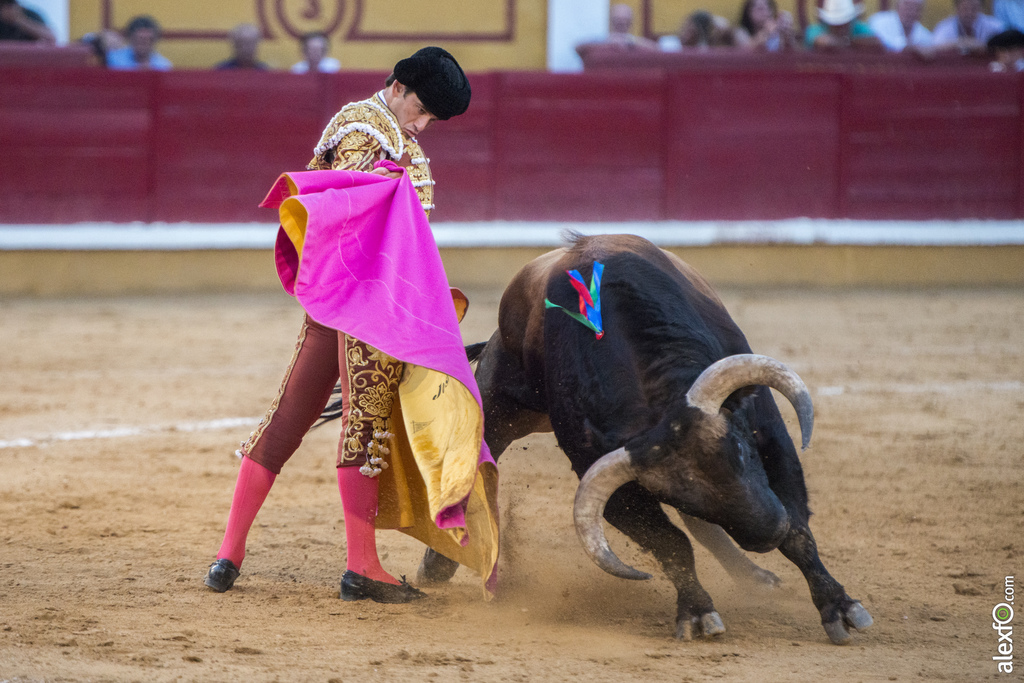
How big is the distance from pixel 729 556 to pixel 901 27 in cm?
639

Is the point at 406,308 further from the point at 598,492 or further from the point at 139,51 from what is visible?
the point at 139,51

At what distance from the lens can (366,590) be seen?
2.34m

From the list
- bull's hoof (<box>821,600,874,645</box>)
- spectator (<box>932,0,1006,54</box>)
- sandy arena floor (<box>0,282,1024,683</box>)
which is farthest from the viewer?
spectator (<box>932,0,1006,54</box>)

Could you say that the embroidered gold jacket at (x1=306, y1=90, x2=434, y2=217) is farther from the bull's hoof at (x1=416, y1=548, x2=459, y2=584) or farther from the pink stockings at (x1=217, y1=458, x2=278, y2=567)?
the bull's hoof at (x1=416, y1=548, x2=459, y2=584)

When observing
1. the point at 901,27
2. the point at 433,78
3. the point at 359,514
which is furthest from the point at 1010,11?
the point at 359,514

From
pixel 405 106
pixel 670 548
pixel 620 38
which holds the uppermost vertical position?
pixel 620 38

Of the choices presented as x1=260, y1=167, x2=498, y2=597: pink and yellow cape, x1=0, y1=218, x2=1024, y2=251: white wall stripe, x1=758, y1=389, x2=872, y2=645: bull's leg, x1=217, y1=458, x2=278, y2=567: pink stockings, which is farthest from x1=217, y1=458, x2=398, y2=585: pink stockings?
x1=0, y1=218, x2=1024, y2=251: white wall stripe

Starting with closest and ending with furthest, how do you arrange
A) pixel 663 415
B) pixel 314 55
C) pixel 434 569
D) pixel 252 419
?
pixel 663 415, pixel 434 569, pixel 252 419, pixel 314 55

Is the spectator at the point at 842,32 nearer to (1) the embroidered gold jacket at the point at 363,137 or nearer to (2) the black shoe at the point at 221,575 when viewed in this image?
(1) the embroidered gold jacket at the point at 363,137

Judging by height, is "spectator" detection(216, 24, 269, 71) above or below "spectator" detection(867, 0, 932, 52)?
below

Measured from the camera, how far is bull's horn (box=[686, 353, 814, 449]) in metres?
2.04

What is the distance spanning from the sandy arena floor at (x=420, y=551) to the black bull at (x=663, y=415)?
0.14 meters

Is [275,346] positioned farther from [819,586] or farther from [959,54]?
[959,54]

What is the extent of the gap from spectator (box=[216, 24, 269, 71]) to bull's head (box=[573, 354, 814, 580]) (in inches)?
245
